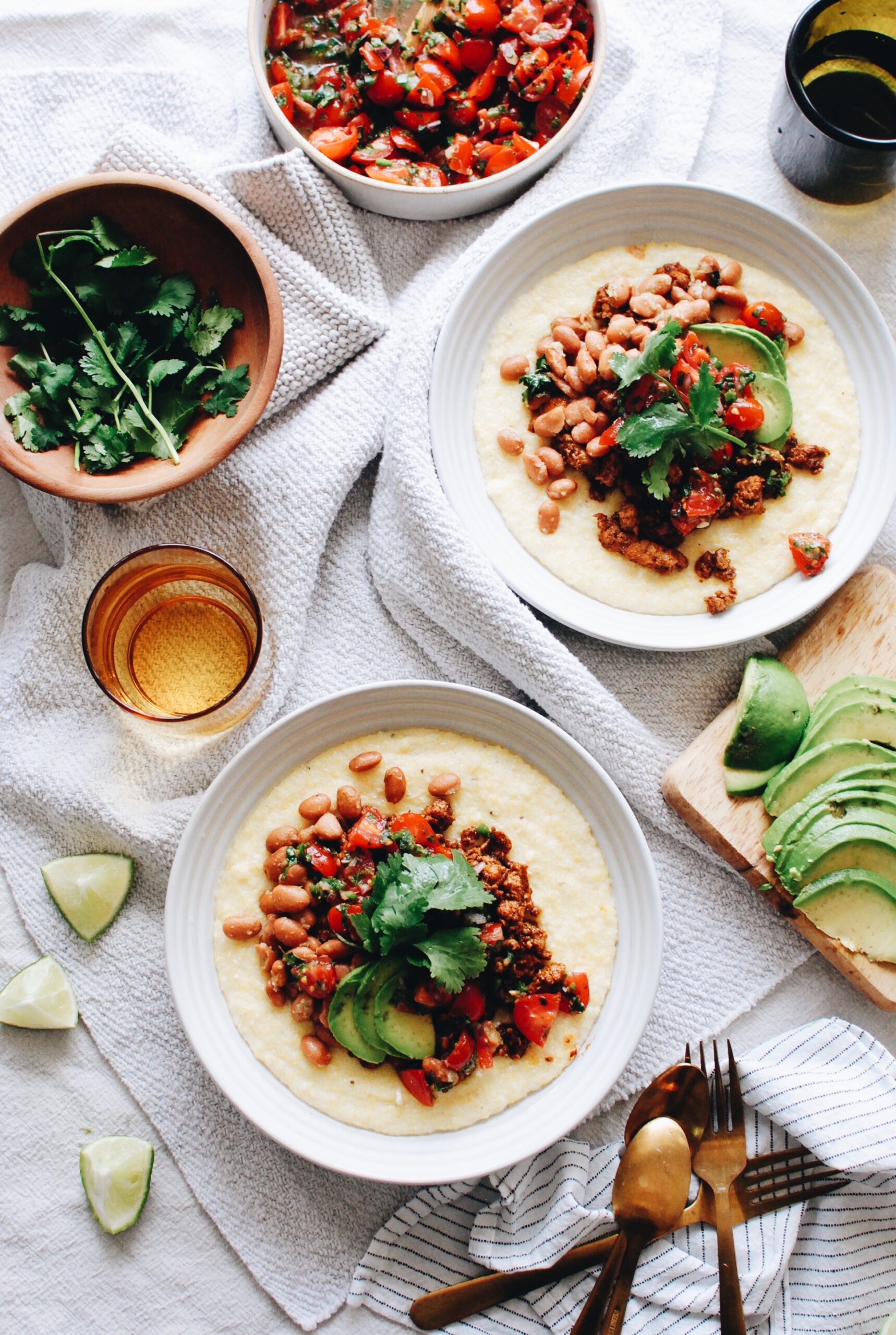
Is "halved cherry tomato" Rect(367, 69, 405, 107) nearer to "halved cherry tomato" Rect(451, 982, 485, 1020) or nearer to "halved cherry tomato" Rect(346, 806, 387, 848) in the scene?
"halved cherry tomato" Rect(346, 806, 387, 848)

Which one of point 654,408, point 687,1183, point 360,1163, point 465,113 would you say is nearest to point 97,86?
point 465,113

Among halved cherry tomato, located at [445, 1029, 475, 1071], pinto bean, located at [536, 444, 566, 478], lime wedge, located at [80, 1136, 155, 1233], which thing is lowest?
lime wedge, located at [80, 1136, 155, 1233]

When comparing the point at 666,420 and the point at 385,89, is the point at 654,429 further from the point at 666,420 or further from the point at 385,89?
the point at 385,89

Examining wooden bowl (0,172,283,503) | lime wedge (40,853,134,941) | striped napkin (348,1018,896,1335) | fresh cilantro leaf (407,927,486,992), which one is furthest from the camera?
lime wedge (40,853,134,941)

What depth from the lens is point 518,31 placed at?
10.5ft

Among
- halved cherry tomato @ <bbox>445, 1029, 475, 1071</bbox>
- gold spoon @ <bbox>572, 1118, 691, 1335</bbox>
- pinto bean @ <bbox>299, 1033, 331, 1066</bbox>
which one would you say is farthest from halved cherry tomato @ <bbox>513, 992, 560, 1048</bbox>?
pinto bean @ <bbox>299, 1033, 331, 1066</bbox>

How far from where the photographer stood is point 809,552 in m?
3.04

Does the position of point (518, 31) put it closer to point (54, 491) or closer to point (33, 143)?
point (33, 143)

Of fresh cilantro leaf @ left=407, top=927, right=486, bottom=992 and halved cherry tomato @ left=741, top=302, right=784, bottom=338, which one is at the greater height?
halved cherry tomato @ left=741, top=302, right=784, bottom=338

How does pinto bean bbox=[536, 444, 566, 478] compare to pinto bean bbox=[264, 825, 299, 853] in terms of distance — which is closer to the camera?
pinto bean bbox=[264, 825, 299, 853]

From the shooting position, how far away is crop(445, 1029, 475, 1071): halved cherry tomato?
275 cm

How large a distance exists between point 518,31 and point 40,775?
2.49 metres

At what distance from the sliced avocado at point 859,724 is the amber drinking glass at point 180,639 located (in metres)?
1.53

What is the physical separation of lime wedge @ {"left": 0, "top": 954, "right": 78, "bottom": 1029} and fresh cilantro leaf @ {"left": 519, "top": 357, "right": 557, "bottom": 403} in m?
2.06
